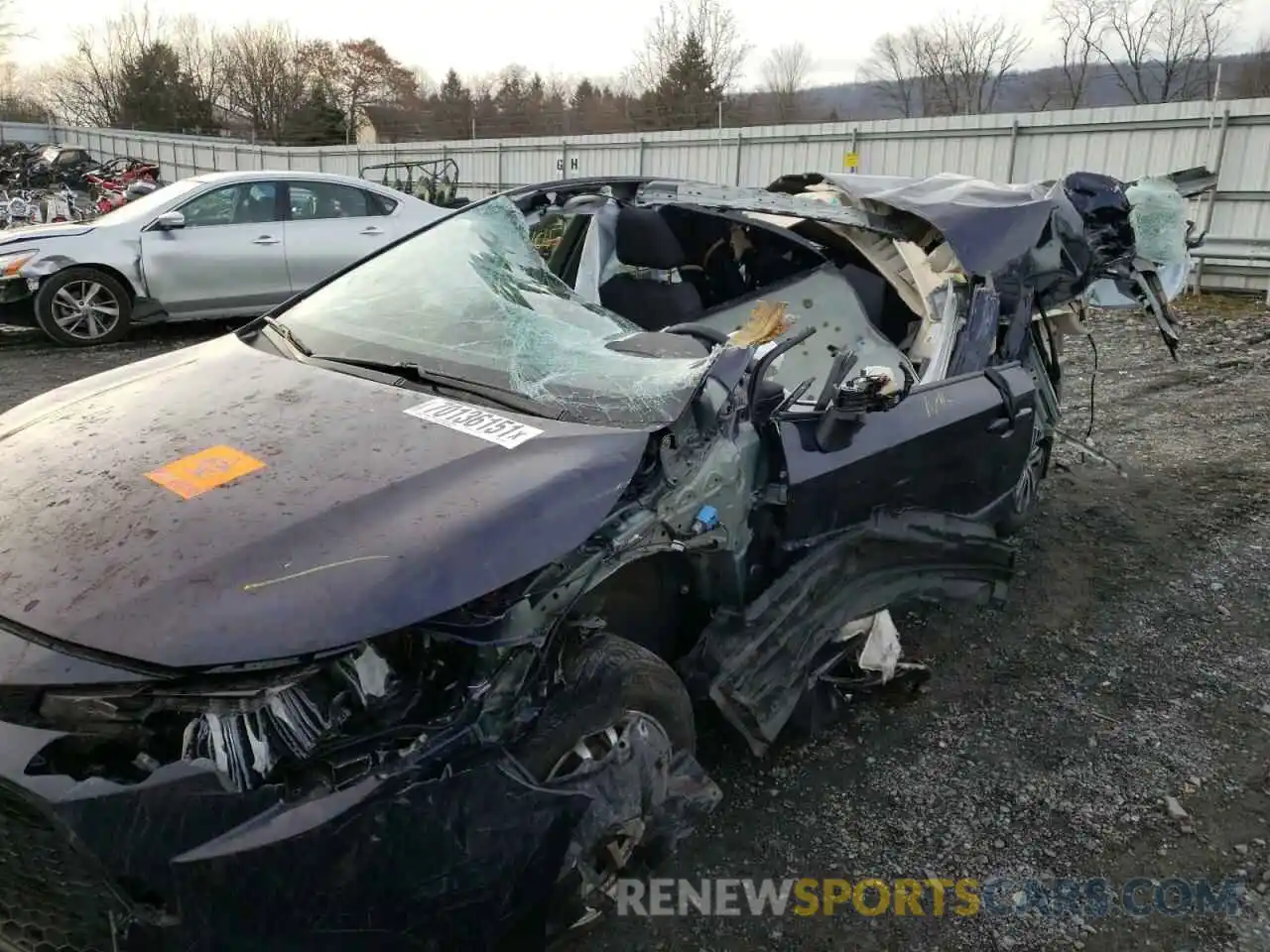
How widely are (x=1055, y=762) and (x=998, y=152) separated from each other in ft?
39.9

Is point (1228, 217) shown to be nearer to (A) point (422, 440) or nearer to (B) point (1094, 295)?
(B) point (1094, 295)

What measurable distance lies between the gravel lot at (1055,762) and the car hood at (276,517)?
1.00 meters

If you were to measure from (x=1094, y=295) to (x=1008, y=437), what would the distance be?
5.52ft

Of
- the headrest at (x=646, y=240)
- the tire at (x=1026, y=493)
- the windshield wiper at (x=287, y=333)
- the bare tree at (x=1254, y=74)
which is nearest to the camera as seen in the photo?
the windshield wiper at (x=287, y=333)

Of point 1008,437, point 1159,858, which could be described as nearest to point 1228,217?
point 1008,437

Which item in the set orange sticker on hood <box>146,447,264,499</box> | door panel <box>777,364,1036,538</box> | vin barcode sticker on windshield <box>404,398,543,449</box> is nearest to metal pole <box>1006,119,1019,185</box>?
door panel <box>777,364,1036,538</box>

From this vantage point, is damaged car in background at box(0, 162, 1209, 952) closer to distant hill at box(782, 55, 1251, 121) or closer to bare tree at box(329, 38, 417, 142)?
distant hill at box(782, 55, 1251, 121)

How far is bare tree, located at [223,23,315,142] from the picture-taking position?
4866 cm

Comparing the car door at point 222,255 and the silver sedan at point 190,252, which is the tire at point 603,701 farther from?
the car door at point 222,255

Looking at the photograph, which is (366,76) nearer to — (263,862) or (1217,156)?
(1217,156)

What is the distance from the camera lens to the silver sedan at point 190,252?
25.2 feet

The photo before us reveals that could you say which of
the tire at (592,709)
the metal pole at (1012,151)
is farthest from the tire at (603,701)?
the metal pole at (1012,151)

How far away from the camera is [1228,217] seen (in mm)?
11062

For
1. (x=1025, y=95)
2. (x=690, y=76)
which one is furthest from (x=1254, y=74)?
(x=690, y=76)
